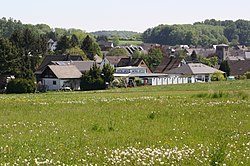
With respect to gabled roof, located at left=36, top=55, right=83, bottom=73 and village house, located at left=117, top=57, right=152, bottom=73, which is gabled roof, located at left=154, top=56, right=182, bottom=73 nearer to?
village house, located at left=117, top=57, right=152, bottom=73

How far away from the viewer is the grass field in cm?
1155

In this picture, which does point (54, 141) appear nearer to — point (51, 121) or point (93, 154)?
point (93, 154)

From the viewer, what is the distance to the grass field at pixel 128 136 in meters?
11.5

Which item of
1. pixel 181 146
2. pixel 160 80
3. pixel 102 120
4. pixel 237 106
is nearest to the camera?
pixel 181 146

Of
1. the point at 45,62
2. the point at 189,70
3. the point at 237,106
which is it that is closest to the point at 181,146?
the point at 237,106

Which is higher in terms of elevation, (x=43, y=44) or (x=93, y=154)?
(x=43, y=44)

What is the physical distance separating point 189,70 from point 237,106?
227 feet

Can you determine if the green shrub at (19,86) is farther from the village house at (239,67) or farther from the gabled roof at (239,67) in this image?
the gabled roof at (239,67)

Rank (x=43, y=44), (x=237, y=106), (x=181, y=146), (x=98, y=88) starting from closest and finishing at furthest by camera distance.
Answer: (x=181, y=146) → (x=237, y=106) → (x=98, y=88) → (x=43, y=44)

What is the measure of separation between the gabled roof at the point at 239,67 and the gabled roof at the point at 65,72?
3845 centimetres

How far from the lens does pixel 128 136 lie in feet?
53.0

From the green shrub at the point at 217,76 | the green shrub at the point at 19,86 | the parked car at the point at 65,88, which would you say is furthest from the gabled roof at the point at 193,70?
A: the green shrub at the point at 19,86

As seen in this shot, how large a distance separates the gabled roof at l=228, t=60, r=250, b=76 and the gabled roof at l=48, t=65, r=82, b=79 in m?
38.4

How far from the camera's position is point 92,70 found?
74625 mm
